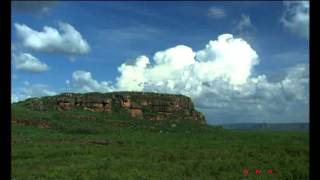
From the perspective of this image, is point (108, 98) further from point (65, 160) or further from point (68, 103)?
point (65, 160)

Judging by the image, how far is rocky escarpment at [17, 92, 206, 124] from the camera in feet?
506

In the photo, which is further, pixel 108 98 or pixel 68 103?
pixel 108 98

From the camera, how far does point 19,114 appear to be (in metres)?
→ 103

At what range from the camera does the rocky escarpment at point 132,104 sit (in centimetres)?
15412

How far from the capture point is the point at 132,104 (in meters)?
165

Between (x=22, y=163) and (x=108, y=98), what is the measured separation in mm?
137821
